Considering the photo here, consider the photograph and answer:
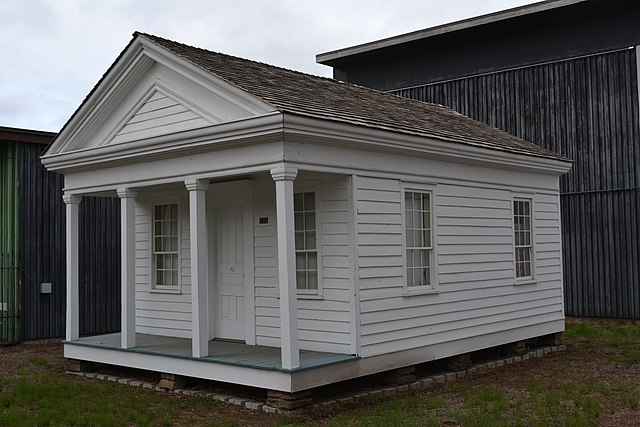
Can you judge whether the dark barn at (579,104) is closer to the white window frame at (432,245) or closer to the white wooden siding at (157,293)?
the white window frame at (432,245)

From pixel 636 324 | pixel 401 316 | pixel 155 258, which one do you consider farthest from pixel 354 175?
pixel 636 324

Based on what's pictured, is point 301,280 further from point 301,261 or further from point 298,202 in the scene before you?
point 298,202

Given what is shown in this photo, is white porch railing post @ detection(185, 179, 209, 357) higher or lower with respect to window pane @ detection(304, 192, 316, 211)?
lower

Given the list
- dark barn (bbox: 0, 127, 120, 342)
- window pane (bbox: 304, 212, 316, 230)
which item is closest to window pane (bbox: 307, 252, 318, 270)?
window pane (bbox: 304, 212, 316, 230)

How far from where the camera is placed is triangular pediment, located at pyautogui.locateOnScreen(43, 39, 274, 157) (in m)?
10.4

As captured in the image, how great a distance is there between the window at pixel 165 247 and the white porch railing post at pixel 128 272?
1.44 meters

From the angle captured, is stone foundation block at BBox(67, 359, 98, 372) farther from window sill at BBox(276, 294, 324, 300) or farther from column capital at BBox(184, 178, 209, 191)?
window sill at BBox(276, 294, 324, 300)

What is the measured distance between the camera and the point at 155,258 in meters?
13.6

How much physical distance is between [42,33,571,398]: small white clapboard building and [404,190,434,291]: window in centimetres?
3

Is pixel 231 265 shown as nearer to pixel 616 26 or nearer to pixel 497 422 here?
pixel 497 422

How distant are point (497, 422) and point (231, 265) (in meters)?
5.37

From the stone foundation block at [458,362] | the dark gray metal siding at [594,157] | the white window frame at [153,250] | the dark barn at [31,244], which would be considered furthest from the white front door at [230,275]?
the dark gray metal siding at [594,157]

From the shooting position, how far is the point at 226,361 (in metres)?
10.0

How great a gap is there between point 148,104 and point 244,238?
2532 millimetres
